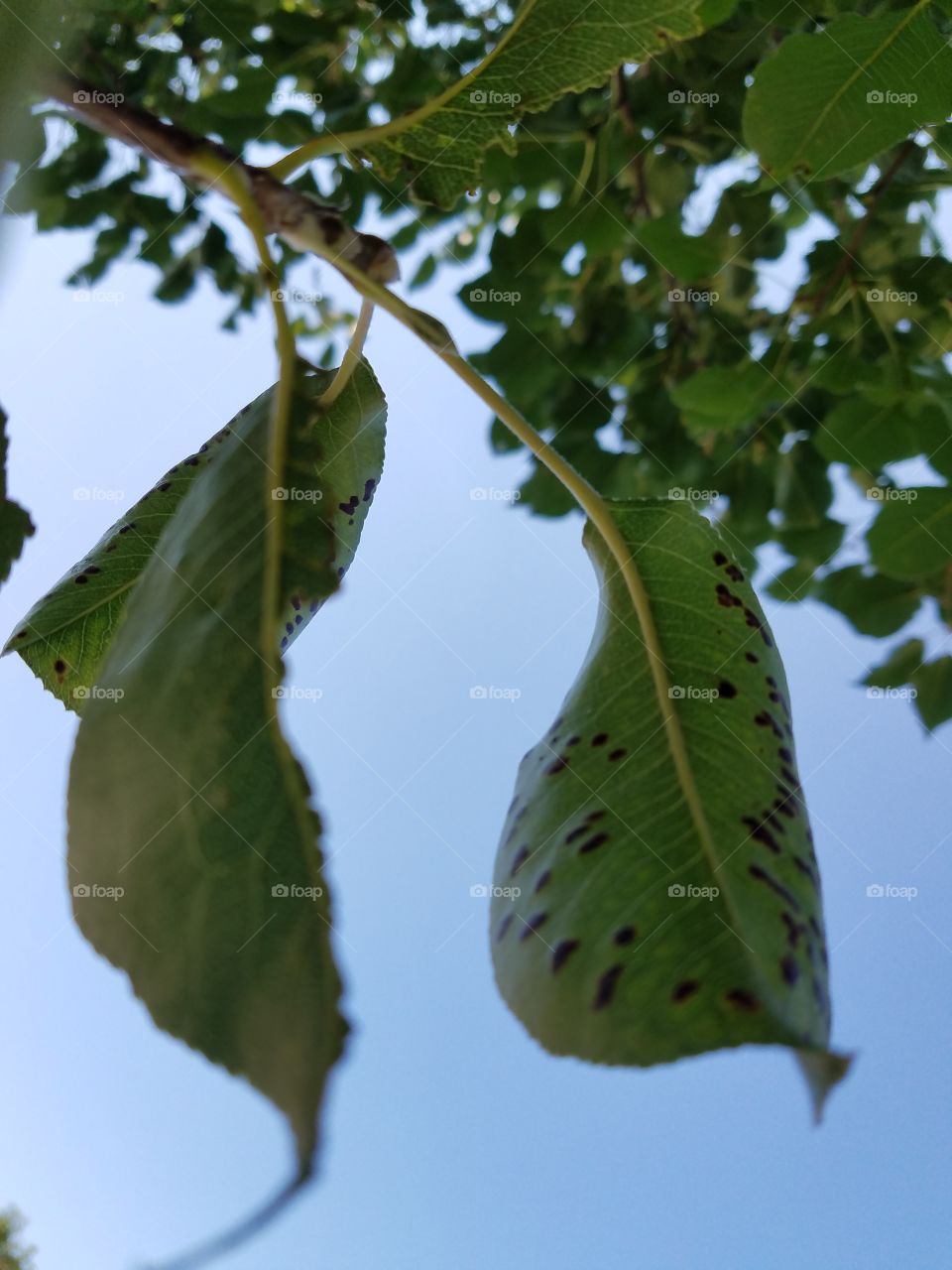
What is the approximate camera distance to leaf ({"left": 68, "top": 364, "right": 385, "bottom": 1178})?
31 cm

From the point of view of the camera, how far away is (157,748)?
0.38 meters

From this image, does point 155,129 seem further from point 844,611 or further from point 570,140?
point 844,611

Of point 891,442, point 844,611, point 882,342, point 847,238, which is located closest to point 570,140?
point 847,238

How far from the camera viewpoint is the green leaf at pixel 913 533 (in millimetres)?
1319

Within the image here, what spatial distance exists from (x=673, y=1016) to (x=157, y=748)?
7.5 inches

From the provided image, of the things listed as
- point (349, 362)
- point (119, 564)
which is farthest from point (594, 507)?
point (119, 564)

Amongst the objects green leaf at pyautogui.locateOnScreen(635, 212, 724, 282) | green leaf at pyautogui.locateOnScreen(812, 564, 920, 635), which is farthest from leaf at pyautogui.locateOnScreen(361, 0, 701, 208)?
green leaf at pyautogui.locateOnScreen(812, 564, 920, 635)

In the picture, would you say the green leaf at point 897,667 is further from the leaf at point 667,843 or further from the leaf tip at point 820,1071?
the leaf tip at point 820,1071

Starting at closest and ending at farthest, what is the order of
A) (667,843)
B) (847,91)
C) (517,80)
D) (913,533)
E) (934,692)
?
1. (667,843)
2. (517,80)
3. (847,91)
4. (913,533)
5. (934,692)

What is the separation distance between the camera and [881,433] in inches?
54.2

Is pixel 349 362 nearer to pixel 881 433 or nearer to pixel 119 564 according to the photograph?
pixel 119 564

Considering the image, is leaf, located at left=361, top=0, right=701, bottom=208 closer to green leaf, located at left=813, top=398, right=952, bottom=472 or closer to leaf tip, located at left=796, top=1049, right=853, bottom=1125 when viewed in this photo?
leaf tip, located at left=796, top=1049, right=853, bottom=1125

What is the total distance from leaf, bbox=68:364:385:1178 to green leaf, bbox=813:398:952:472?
3.58 feet

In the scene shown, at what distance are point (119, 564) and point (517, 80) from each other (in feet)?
1.09
